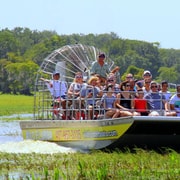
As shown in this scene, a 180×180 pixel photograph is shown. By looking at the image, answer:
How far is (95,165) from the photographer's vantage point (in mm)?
16297

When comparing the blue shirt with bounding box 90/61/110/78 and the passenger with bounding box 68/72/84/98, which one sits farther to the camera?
the blue shirt with bounding box 90/61/110/78

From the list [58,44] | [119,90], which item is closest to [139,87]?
[119,90]

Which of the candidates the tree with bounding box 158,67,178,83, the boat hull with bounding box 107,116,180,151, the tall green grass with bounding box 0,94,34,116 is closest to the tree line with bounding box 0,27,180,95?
the tree with bounding box 158,67,178,83

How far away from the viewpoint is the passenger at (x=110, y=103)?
1958 cm

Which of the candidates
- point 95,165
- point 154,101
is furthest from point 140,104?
point 95,165

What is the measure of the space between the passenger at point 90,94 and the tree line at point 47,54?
8031 cm

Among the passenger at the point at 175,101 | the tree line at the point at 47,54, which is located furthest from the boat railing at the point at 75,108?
the tree line at the point at 47,54

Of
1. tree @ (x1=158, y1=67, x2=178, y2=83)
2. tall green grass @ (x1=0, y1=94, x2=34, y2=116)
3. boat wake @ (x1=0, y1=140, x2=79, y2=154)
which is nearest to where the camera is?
boat wake @ (x1=0, y1=140, x2=79, y2=154)

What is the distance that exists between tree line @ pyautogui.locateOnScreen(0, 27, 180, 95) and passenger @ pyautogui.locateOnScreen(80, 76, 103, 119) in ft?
263

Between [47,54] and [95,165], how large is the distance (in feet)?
397

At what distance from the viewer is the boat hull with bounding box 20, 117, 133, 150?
19.4 m

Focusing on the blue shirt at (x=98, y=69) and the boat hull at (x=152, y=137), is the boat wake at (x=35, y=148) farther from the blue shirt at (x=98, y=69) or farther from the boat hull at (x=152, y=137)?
the blue shirt at (x=98, y=69)

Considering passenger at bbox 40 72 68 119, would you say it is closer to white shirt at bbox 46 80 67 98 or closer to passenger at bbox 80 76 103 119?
white shirt at bbox 46 80 67 98

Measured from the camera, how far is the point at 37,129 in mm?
22438
